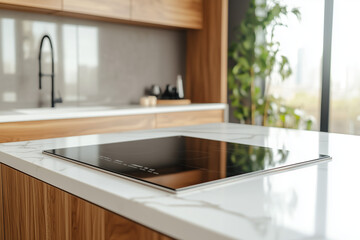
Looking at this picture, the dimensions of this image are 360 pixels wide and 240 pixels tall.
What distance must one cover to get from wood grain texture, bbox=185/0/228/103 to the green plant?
249 millimetres

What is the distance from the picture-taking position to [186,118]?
3.42 m

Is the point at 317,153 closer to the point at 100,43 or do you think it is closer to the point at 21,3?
the point at 21,3

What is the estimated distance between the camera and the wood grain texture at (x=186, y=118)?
128 inches

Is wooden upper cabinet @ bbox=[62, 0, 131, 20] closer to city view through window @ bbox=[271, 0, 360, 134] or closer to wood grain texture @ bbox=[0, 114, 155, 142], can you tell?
wood grain texture @ bbox=[0, 114, 155, 142]

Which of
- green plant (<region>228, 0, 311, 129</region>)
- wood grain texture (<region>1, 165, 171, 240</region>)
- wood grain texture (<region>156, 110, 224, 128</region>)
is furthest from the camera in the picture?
green plant (<region>228, 0, 311, 129</region>)

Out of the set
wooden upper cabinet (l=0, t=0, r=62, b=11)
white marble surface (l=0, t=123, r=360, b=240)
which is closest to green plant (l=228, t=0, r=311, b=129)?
wooden upper cabinet (l=0, t=0, r=62, b=11)

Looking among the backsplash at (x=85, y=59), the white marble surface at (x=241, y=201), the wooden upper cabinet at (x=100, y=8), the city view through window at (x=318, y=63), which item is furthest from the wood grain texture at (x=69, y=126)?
the city view through window at (x=318, y=63)

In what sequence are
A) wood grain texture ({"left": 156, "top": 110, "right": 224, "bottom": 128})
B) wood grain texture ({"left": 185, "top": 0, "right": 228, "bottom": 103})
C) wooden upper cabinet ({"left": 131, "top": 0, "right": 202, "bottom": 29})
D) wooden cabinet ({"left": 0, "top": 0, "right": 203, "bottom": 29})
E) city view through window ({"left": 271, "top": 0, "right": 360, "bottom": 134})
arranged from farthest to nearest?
1. wood grain texture ({"left": 185, "top": 0, "right": 228, "bottom": 103})
2. city view through window ({"left": 271, "top": 0, "right": 360, "bottom": 134})
3. wooden upper cabinet ({"left": 131, "top": 0, "right": 202, "bottom": 29})
4. wood grain texture ({"left": 156, "top": 110, "right": 224, "bottom": 128})
5. wooden cabinet ({"left": 0, "top": 0, "right": 203, "bottom": 29})

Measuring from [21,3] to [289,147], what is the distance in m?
2.22

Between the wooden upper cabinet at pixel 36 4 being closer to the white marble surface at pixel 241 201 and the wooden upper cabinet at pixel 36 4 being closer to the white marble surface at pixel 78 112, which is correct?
the white marble surface at pixel 78 112

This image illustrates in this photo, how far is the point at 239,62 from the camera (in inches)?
161

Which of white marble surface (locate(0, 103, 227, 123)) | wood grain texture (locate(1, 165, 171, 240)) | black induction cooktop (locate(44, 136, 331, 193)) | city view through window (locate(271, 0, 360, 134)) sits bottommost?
wood grain texture (locate(1, 165, 171, 240))

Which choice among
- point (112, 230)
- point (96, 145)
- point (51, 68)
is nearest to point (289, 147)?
point (96, 145)

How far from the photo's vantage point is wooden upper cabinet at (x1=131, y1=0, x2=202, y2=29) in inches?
133
